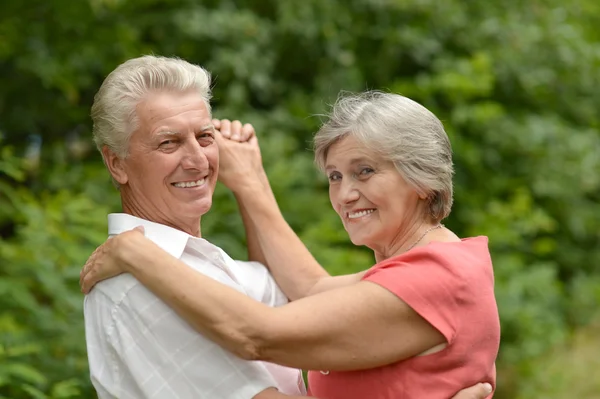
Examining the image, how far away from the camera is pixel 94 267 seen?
93.7 inches

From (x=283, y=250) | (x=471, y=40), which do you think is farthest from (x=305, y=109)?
(x=283, y=250)

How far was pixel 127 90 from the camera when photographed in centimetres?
249

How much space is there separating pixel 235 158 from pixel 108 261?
0.79 m

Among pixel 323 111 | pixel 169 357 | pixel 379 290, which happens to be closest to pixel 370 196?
pixel 379 290

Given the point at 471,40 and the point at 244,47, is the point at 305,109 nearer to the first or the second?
the point at 244,47

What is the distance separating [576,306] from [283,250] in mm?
4549

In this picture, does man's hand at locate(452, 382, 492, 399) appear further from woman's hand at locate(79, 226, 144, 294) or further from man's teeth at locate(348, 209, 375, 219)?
woman's hand at locate(79, 226, 144, 294)

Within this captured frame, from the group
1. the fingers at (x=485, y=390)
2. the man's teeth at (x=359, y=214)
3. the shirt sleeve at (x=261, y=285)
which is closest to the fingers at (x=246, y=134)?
the shirt sleeve at (x=261, y=285)

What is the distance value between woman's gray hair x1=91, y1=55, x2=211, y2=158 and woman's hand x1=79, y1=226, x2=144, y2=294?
29cm

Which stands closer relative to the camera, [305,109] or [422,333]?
[422,333]

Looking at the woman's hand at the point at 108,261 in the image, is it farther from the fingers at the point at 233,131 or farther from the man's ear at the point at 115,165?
Answer: the fingers at the point at 233,131

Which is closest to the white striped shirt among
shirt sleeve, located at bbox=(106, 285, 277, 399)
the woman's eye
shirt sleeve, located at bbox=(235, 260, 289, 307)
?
shirt sleeve, located at bbox=(106, 285, 277, 399)

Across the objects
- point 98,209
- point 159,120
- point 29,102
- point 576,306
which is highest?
point 159,120

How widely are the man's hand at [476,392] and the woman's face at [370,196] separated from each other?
0.45 meters
